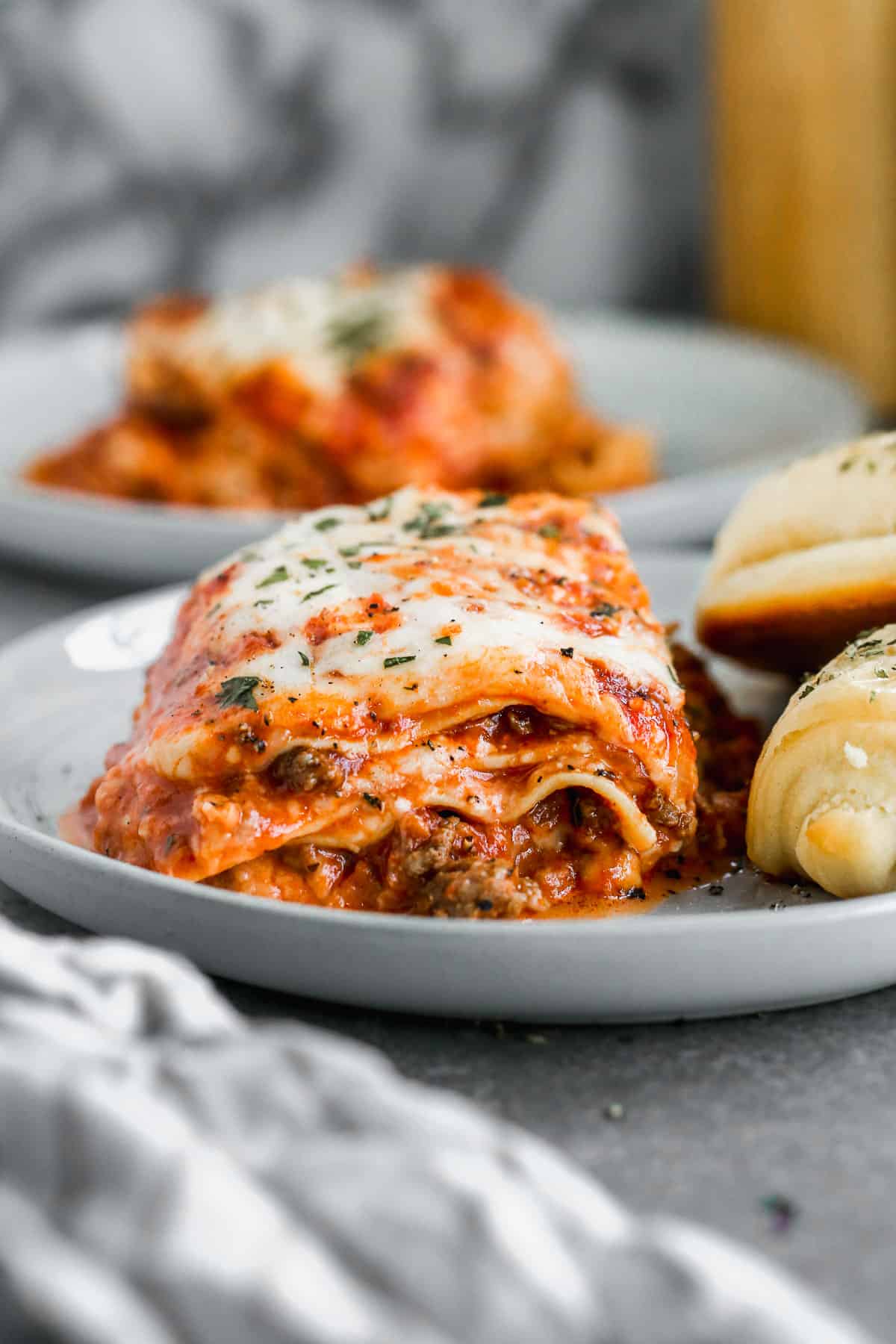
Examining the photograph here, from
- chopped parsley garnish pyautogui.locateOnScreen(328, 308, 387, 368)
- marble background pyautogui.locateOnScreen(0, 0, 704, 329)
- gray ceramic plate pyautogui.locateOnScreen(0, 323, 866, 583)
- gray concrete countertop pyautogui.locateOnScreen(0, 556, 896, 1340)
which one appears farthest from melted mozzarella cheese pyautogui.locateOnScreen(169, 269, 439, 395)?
gray concrete countertop pyautogui.locateOnScreen(0, 556, 896, 1340)

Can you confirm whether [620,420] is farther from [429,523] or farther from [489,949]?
[489,949]

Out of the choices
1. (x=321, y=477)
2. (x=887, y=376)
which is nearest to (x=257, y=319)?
(x=321, y=477)

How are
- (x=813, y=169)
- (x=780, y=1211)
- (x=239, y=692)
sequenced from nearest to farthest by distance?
1. (x=780, y=1211)
2. (x=239, y=692)
3. (x=813, y=169)

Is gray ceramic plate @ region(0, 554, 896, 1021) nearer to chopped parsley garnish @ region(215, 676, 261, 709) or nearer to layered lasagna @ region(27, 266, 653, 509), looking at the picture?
chopped parsley garnish @ region(215, 676, 261, 709)

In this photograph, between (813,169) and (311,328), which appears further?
(813,169)

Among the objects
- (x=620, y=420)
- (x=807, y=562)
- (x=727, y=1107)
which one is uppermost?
(x=807, y=562)

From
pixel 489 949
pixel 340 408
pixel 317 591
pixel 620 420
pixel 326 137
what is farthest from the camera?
pixel 326 137

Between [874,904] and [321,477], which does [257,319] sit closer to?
[321,477]

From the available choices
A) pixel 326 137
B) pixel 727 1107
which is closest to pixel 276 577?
pixel 727 1107
